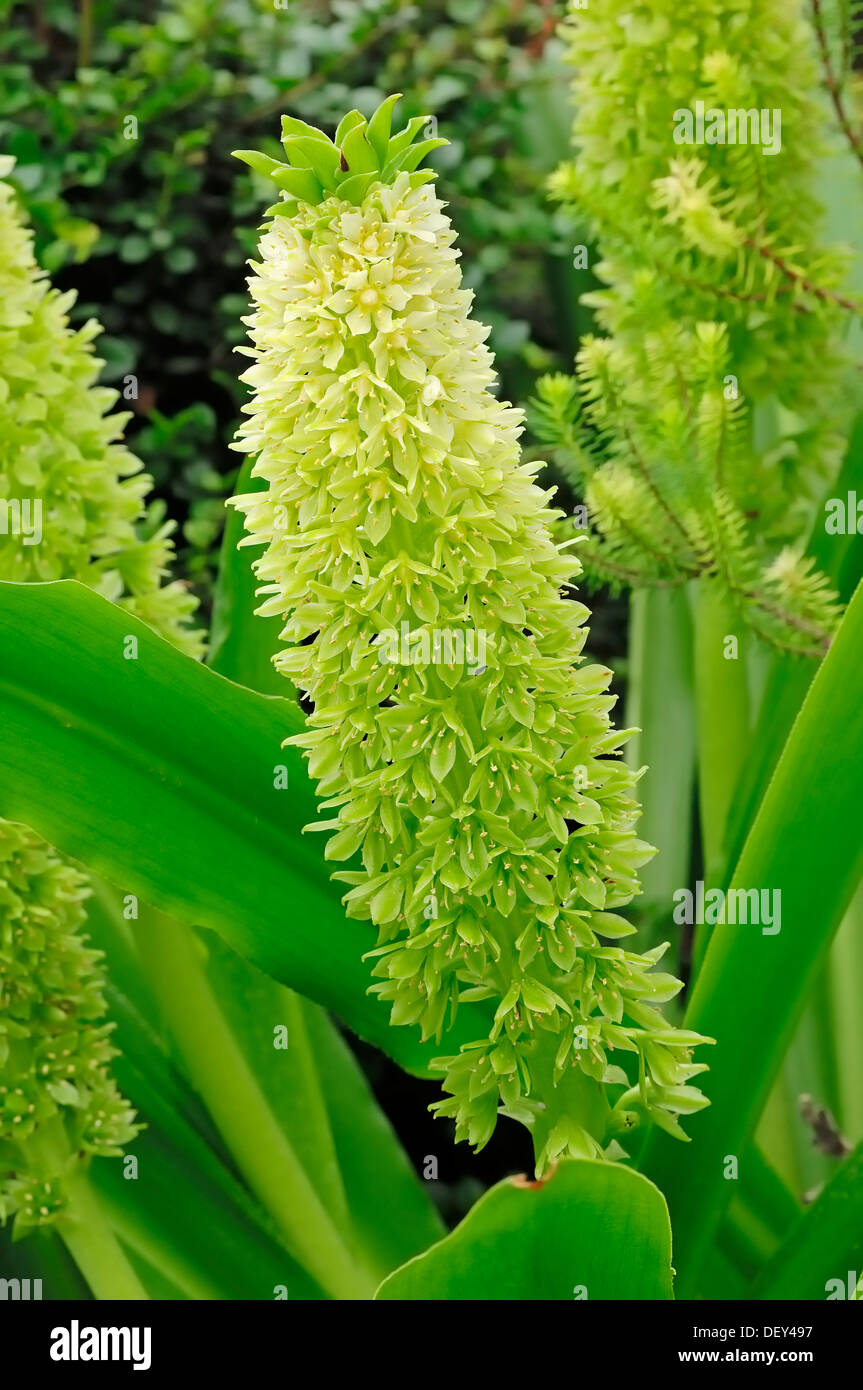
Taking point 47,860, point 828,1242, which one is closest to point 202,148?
point 47,860

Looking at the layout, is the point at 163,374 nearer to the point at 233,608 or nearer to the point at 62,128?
the point at 62,128

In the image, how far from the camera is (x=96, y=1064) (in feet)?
2.96

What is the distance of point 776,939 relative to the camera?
2.52 ft

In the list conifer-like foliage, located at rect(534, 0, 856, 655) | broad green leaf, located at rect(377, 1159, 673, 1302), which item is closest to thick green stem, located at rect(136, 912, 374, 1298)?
broad green leaf, located at rect(377, 1159, 673, 1302)

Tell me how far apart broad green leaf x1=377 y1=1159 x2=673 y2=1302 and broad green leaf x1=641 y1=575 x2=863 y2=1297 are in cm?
15

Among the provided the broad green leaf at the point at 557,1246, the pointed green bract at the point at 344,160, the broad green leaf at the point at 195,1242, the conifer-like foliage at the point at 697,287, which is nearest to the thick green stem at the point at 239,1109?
the broad green leaf at the point at 195,1242

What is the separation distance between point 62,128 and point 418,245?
1206mm

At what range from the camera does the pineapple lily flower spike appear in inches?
23.2

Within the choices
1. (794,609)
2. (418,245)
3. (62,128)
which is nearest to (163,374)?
(62,128)

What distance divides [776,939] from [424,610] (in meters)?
0.33

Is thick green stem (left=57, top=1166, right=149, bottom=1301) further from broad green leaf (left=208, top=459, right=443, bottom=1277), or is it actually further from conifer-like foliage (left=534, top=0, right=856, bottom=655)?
conifer-like foliage (left=534, top=0, right=856, bottom=655)

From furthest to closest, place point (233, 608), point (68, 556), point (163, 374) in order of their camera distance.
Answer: point (163, 374) → point (233, 608) → point (68, 556)

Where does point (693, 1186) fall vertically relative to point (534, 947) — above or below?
below

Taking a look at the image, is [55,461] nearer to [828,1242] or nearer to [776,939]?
[776,939]
